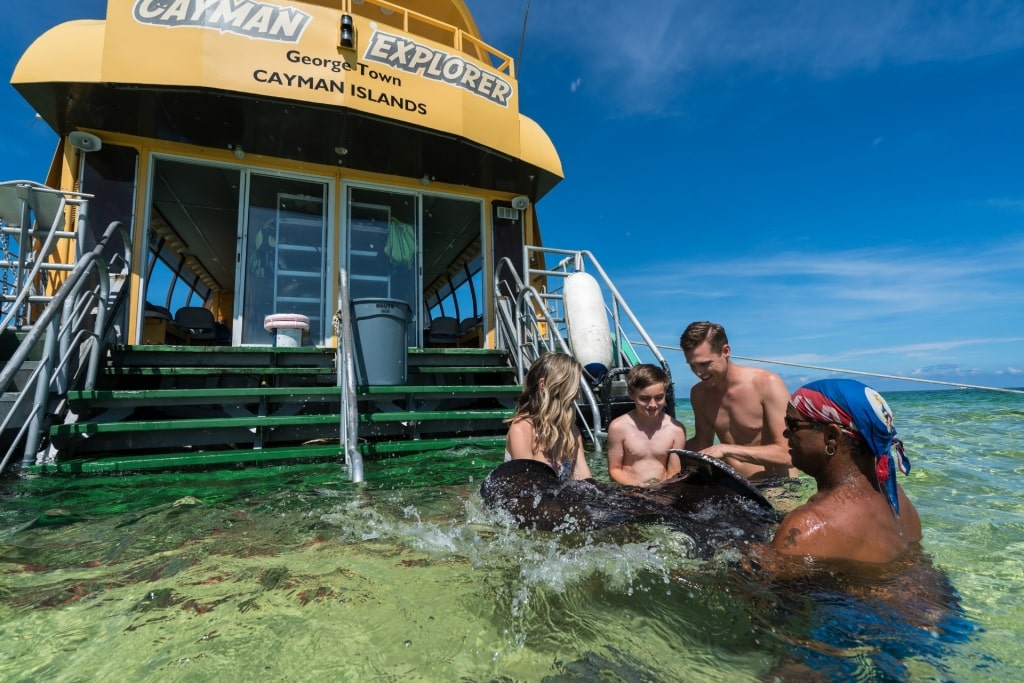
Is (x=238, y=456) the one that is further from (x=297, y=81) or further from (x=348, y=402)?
(x=297, y=81)

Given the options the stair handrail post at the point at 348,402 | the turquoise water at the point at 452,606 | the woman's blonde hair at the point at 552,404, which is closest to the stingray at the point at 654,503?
the turquoise water at the point at 452,606

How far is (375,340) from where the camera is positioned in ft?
16.6

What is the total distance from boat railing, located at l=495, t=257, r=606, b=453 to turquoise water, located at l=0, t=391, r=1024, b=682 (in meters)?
2.75

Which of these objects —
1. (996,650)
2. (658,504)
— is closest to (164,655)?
(658,504)

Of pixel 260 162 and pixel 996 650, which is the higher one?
pixel 260 162

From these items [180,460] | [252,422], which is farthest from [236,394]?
[180,460]

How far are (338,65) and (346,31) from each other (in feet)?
1.33

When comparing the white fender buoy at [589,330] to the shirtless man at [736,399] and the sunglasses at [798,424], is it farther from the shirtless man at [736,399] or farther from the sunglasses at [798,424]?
the sunglasses at [798,424]

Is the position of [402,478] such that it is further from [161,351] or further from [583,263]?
[583,263]

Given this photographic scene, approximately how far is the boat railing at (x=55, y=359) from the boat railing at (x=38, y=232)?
0.83 ft

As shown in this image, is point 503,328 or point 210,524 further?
point 503,328

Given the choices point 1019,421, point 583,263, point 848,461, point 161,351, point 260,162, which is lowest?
point 1019,421

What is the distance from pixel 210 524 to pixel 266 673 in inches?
61.8

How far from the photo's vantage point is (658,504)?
8.08ft
